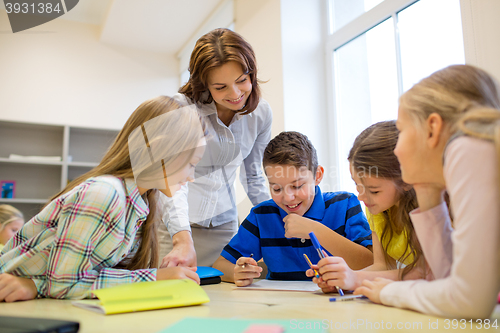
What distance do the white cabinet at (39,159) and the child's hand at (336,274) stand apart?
3116 millimetres

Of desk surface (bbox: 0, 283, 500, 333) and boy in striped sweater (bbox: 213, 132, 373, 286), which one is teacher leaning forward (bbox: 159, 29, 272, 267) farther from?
desk surface (bbox: 0, 283, 500, 333)

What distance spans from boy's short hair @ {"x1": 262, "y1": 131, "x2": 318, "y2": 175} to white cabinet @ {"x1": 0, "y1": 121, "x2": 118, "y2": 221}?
2602 millimetres

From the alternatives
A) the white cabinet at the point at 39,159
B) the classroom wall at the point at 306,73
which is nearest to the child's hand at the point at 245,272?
the classroom wall at the point at 306,73

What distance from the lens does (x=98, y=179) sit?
2.99ft

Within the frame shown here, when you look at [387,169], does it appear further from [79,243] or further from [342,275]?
[79,243]

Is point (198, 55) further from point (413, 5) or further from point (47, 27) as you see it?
point (47, 27)

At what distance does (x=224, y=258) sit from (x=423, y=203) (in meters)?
0.77

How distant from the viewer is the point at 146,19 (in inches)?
145

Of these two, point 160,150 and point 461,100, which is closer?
point 461,100

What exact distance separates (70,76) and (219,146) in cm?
319

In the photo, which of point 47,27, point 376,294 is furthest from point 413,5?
point 47,27

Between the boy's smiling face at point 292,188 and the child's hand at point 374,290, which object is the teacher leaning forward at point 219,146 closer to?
the boy's smiling face at point 292,188

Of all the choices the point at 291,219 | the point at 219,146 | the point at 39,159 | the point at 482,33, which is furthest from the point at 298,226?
the point at 39,159

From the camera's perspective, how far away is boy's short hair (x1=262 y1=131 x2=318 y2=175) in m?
1.33
